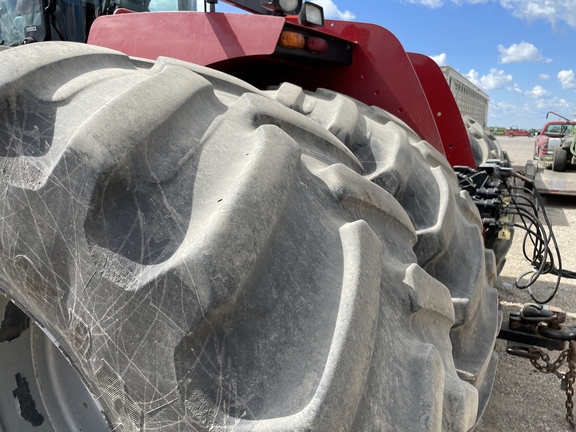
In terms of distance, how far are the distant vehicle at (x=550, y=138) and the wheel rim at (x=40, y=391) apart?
7.93 metres

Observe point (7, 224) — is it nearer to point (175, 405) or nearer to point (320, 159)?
point (175, 405)

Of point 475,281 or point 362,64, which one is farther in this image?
point 362,64

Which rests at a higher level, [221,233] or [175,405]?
[221,233]

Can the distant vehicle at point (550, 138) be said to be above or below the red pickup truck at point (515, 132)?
above

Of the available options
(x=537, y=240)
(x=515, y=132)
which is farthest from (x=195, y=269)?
(x=515, y=132)

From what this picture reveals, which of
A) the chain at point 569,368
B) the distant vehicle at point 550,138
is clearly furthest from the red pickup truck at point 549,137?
the chain at point 569,368

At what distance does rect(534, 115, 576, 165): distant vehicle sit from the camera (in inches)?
306

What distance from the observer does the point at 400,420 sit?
0.68 metres

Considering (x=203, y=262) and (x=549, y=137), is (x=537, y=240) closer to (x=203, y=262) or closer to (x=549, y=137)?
(x=203, y=262)

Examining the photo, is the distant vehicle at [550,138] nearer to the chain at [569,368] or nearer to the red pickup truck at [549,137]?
the red pickup truck at [549,137]

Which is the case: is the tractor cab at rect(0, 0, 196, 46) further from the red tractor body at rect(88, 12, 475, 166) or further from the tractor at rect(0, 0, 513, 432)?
the tractor at rect(0, 0, 513, 432)

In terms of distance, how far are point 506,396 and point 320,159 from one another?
168cm

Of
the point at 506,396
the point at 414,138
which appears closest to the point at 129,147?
the point at 414,138

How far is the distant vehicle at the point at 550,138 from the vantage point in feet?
25.5
